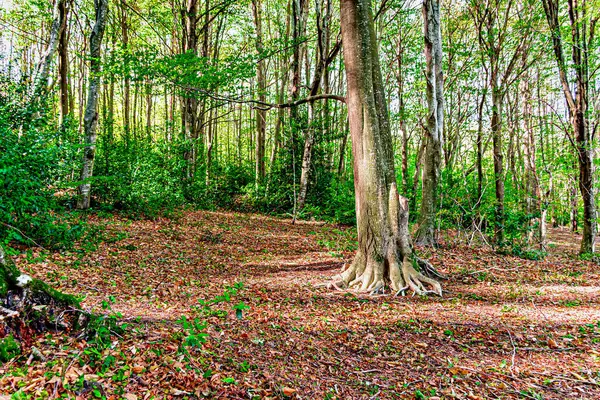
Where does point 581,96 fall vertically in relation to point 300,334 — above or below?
above

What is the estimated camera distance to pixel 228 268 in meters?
7.41

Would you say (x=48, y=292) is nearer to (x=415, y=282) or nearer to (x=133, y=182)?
(x=415, y=282)

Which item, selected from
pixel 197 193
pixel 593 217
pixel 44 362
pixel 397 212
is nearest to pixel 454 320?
pixel 397 212

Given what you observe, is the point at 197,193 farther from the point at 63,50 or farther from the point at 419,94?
the point at 419,94

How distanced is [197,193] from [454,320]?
13.2 m

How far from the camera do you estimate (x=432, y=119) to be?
9227 mm

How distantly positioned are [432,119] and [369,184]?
4.42 meters

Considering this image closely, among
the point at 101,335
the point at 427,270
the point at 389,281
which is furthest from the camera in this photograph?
the point at 427,270

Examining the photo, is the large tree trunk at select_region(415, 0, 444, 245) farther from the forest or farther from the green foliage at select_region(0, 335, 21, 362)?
the green foliage at select_region(0, 335, 21, 362)

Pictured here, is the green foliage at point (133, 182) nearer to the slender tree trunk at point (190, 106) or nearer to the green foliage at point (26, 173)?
the slender tree trunk at point (190, 106)

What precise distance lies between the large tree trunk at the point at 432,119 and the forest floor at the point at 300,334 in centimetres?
157

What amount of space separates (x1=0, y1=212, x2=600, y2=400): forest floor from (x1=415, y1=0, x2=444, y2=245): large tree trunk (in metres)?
1.57

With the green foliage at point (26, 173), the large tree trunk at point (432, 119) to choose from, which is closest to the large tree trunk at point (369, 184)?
the large tree trunk at point (432, 119)

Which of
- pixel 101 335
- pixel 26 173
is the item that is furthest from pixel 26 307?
pixel 26 173
